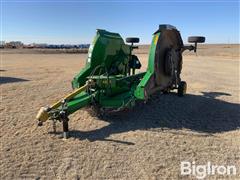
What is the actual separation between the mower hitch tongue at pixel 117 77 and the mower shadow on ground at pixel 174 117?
336 mm

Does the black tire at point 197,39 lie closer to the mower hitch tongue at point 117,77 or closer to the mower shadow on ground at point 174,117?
the mower hitch tongue at point 117,77

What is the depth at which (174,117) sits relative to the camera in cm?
610

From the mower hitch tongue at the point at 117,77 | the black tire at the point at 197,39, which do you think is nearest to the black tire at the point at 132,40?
the mower hitch tongue at the point at 117,77

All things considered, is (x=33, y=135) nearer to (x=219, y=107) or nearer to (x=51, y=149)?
(x=51, y=149)

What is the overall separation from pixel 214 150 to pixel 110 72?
3.09m

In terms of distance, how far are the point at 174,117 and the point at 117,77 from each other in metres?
1.39

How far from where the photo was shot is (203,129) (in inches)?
215

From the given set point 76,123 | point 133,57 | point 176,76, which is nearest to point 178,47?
point 176,76

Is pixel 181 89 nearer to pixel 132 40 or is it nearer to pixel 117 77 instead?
pixel 132 40

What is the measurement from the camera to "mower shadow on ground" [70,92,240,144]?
5.39m

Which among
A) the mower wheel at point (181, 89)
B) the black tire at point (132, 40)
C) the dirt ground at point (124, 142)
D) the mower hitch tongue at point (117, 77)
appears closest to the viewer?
the dirt ground at point (124, 142)

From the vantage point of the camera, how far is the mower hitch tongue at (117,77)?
5.32m

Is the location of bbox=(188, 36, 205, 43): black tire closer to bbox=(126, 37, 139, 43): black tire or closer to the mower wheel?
the mower wheel

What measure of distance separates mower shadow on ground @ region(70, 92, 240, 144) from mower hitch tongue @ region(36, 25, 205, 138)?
1.10 feet
